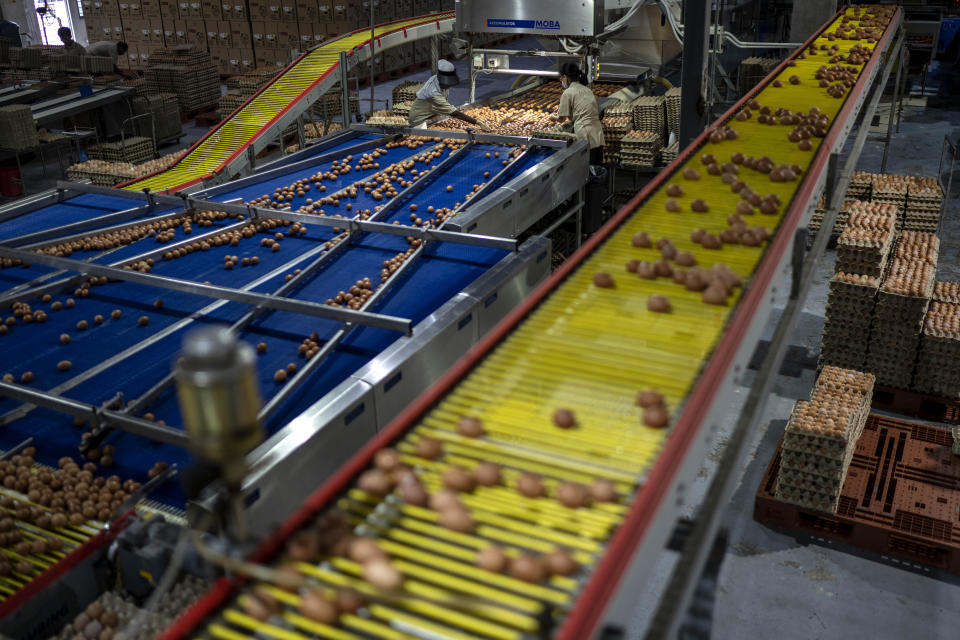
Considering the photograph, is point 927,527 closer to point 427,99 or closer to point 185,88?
point 427,99

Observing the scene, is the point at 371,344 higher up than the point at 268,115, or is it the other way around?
the point at 268,115

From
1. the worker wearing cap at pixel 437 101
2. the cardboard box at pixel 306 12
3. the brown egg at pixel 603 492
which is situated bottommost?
the brown egg at pixel 603 492

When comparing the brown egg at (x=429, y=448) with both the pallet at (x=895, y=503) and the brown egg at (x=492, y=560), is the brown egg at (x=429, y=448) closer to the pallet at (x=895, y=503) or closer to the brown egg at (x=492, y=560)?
the brown egg at (x=492, y=560)

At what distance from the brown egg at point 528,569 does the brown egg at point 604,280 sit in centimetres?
182

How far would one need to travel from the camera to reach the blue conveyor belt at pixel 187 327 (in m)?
4.27

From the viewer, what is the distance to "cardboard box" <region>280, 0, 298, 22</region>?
64.1ft

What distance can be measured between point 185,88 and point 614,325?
16.6 m

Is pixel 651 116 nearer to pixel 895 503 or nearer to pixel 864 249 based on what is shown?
pixel 864 249

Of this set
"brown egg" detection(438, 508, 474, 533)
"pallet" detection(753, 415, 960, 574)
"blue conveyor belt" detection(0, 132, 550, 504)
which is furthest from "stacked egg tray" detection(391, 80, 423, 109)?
"brown egg" detection(438, 508, 474, 533)

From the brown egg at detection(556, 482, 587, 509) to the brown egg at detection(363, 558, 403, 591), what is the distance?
0.58 metres

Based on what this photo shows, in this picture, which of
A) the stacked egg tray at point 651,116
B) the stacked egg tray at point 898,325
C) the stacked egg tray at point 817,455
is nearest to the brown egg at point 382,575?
the stacked egg tray at point 817,455

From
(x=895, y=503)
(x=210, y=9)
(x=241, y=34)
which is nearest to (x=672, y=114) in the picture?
(x=895, y=503)

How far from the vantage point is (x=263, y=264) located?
6.04 metres

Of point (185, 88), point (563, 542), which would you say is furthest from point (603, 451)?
point (185, 88)
